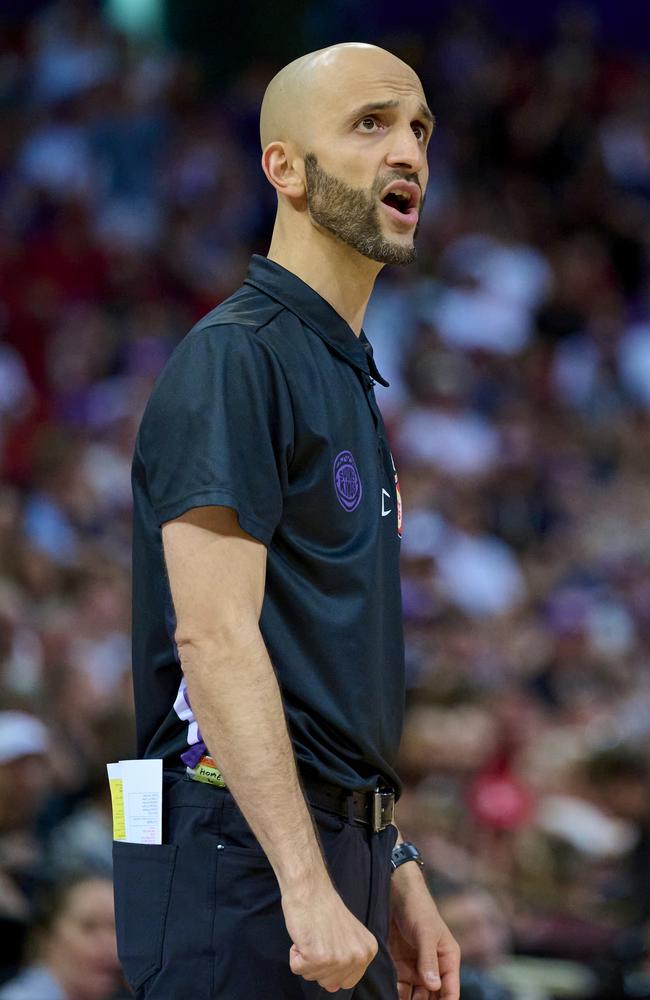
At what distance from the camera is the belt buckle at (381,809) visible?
7.40 feet

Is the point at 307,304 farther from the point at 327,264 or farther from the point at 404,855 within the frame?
the point at 404,855

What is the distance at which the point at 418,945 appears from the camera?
8.07 feet

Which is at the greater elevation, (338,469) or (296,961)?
(338,469)

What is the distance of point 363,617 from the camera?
2234mm

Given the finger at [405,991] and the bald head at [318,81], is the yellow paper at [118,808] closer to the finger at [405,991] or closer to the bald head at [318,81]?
the finger at [405,991]

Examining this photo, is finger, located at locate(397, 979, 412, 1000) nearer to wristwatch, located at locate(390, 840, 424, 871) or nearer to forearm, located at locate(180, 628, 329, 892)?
wristwatch, located at locate(390, 840, 424, 871)

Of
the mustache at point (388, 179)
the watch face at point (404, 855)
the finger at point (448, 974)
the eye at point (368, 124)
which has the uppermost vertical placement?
the eye at point (368, 124)

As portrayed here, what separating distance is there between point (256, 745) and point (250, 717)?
0.04 meters

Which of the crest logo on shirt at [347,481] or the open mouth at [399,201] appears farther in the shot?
the open mouth at [399,201]

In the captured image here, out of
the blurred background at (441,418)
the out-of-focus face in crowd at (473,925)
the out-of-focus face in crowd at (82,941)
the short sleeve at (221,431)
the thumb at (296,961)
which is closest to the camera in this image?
the thumb at (296,961)

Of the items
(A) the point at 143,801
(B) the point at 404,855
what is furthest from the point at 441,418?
(A) the point at 143,801

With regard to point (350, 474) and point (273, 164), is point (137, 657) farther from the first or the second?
point (273, 164)

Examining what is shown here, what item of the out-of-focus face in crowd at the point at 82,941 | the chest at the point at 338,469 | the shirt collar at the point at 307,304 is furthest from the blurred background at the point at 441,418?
the shirt collar at the point at 307,304

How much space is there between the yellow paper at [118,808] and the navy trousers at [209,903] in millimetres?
21
